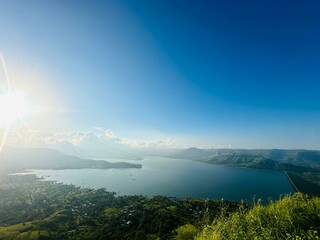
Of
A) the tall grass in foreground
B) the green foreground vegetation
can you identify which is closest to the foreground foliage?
the green foreground vegetation

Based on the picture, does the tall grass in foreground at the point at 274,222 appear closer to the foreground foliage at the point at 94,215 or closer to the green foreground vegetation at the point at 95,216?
the green foreground vegetation at the point at 95,216

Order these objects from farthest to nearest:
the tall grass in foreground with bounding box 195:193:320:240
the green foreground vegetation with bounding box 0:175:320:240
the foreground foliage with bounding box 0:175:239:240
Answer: the foreground foliage with bounding box 0:175:239:240 → the green foreground vegetation with bounding box 0:175:320:240 → the tall grass in foreground with bounding box 195:193:320:240

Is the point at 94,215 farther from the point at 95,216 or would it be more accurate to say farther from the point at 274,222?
the point at 274,222

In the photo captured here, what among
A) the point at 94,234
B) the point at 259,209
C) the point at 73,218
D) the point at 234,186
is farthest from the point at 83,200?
the point at 259,209

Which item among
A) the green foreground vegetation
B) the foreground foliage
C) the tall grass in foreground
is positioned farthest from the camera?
the foreground foliage

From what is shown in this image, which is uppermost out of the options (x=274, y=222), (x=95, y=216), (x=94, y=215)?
(x=274, y=222)

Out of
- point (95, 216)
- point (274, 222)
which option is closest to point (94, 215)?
point (95, 216)

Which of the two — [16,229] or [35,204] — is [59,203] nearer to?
[35,204]

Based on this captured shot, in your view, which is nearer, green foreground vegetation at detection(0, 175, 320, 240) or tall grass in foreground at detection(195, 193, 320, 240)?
tall grass in foreground at detection(195, 193, 320, 240)

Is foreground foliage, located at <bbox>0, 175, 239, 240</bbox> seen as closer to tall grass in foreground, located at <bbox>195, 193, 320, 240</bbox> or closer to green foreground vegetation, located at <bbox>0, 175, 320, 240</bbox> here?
green foreground vegetation, located at <bbox>0, 175, 320, 240</bbox>

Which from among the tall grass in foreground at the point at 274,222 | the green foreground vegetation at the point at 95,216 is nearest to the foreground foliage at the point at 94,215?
the green foreground vegetation at the point at 95,216
